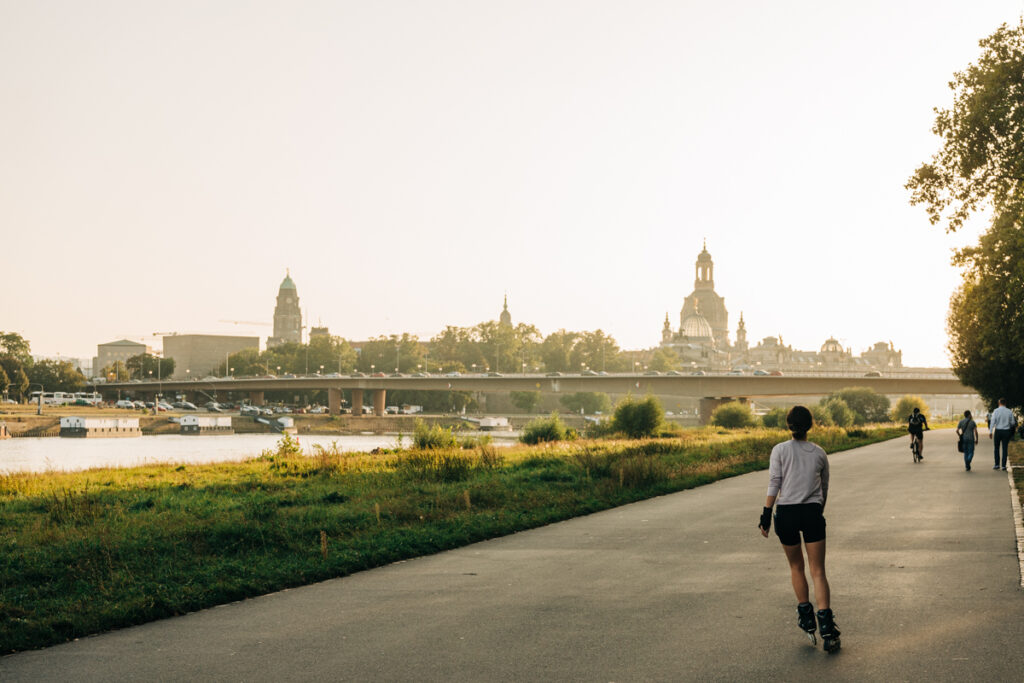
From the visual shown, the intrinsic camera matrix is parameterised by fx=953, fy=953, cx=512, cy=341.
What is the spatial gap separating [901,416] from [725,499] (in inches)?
3159

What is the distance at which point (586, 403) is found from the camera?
148 m

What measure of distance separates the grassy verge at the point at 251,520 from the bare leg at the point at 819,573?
5.94m

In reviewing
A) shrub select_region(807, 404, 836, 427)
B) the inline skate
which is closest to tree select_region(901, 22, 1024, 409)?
the inline skate

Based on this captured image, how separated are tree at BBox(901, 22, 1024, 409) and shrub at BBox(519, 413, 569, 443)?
22.8m

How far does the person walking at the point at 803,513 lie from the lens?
25.1 ft

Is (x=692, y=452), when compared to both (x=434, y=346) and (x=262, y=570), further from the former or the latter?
(x=434, y=346)

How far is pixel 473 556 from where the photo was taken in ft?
41.5

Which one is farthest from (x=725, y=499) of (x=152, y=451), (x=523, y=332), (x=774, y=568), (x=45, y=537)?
(x=523, y=332)

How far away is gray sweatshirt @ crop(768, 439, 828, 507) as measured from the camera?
308 inches

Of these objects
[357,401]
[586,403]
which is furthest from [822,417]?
[586,403]

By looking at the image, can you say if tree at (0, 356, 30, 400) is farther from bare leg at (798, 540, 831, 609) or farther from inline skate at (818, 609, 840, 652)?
inline skate at (818, 609, 840, 652)

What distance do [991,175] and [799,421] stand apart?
21.3 meters

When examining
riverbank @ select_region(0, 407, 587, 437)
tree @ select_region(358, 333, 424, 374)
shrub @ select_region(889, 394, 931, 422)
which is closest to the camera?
shrub @ select_region(889, 394, 931, 422)

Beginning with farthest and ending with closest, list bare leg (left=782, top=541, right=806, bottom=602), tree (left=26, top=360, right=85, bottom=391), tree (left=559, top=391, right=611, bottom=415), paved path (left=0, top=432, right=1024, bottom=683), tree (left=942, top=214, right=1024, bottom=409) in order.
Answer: tree (left=26, top=360, right=85, bottom=391)
tree (left=559, top=391, right=611, bottom=415)
tree (left=942, top=214, right=1024, bottom=409)
bare leg (left=782, top=541, right=806, bottom=602)
paved path (left=0, top=432, right=1024, bottom=683)
